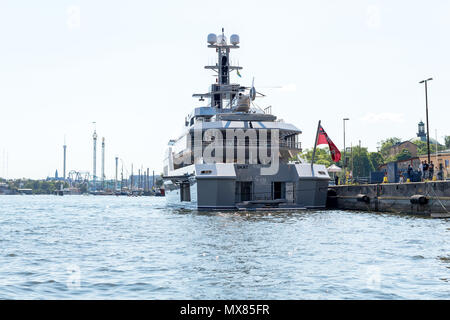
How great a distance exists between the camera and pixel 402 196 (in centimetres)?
3153

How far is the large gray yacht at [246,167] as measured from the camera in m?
31.8

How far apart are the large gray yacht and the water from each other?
12431 mm

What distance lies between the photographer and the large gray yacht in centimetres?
3175

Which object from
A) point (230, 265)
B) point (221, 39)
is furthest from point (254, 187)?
point (230, 265)

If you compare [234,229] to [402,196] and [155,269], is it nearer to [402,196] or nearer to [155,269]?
[155,269]

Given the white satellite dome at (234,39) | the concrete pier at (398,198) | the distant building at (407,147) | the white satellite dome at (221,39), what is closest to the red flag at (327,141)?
the concrete pier at (398,198)

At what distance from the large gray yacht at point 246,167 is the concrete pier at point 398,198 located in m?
3.91

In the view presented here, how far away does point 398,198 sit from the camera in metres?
32.0

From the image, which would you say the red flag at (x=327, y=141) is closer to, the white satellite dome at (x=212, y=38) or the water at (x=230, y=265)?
the water at (x=230, y=265)

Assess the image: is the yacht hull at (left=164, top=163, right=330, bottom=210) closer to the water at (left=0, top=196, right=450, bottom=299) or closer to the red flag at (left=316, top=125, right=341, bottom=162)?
the red flag at (left=316, top=125, right=341, bottom=162)

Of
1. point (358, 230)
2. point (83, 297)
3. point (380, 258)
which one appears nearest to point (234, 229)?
point (358, 230)

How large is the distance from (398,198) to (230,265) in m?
23.2
